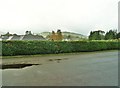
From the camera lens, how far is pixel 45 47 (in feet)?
84.2

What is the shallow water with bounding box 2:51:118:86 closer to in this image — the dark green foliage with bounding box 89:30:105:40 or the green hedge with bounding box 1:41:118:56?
the green hedge with bounding box 1:41:118:56

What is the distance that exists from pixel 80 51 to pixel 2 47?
12.7m

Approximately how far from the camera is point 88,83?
8.07 meters

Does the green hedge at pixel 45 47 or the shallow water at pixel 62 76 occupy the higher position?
the green hedge at pixel 45 47

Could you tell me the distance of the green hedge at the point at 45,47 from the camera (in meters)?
22.5

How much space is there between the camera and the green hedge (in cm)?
2255

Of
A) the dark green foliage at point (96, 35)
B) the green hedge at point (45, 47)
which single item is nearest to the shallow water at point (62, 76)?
the green hedge at point (45, 47)

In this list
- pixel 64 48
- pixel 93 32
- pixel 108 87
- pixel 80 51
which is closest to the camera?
pixel 108 87

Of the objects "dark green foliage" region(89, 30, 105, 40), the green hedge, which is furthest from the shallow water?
"dark green foliage" region(89, 30, 105, 40)

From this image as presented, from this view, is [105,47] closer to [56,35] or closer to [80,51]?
[80,51]

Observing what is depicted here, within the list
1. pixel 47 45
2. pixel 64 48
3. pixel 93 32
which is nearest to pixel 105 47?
pixel 64 48

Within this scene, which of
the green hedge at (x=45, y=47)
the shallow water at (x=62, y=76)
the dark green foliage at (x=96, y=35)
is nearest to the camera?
the shallow water at (x=62, y=76)

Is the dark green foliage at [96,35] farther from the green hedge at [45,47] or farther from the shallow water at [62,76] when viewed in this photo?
the shallow water at [62,76]

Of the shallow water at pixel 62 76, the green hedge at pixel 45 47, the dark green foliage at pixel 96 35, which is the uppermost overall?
the dark green foliage at pixel 96 35
